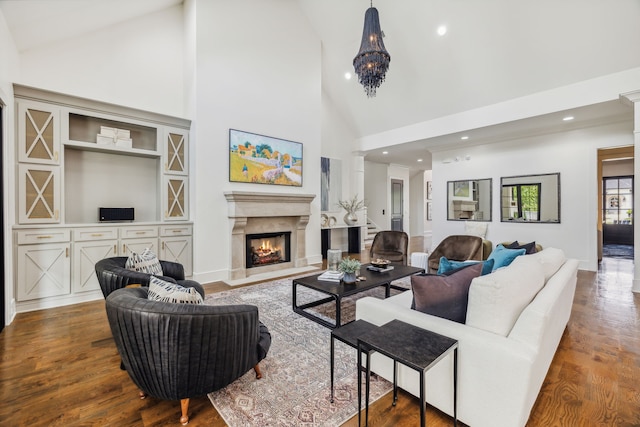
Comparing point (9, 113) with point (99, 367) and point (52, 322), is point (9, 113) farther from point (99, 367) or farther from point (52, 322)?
point (99, 367)

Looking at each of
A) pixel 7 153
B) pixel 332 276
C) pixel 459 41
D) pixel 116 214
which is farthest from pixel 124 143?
pixel 459 41

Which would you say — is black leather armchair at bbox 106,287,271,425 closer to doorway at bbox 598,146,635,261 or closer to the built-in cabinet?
the built-in cabinet

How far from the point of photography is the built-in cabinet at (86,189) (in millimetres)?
3379

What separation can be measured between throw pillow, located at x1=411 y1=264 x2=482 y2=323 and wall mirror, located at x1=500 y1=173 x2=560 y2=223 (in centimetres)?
570

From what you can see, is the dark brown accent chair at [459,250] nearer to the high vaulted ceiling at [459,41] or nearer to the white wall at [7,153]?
the high vaulted ceiling at [459,41]

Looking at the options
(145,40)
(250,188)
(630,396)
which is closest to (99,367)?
(250,188)

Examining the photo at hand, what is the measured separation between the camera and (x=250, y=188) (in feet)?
16.9

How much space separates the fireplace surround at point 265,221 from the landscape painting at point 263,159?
0.37 m

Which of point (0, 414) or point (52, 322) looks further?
point (52, 322)

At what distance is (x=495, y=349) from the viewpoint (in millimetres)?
1359

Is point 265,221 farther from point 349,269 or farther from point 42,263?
point 42,263

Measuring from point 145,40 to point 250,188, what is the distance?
2.87 metres

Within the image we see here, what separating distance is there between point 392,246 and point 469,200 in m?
3.44

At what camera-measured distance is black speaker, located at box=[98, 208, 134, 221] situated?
4.11 metres
